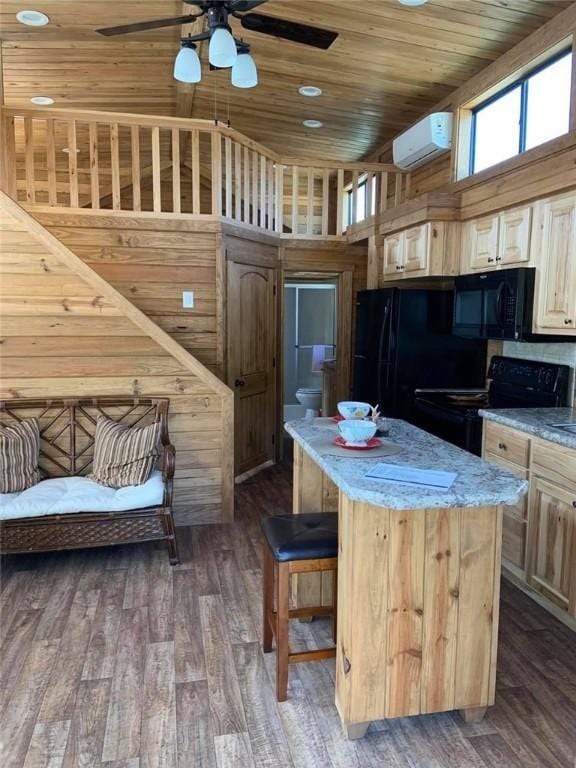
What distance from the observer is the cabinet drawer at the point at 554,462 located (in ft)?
8.23

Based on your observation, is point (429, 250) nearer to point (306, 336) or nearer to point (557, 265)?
point (557, 265)

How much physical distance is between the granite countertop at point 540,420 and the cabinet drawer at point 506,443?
0.13 ft

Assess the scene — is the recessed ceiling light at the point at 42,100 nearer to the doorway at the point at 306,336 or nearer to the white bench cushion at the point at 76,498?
the doorway at the point at 306,336

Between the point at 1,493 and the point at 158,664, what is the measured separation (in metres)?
1.57

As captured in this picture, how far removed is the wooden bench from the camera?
3.13 metres

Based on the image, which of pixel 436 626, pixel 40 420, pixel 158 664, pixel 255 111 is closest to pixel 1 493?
pixel 40 420

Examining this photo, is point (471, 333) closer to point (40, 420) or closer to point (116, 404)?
point (116, 404)

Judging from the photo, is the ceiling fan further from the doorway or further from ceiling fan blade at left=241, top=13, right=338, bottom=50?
the doorway

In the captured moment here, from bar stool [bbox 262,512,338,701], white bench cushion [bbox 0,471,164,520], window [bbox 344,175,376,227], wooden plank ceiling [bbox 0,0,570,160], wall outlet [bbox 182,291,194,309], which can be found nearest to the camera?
bar stool [bbox 262,512,338,701]

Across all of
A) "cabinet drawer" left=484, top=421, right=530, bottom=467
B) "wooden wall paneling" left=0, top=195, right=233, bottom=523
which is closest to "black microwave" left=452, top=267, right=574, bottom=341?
"cabinet drawer" left=484, top=421, right=530, bottom=467

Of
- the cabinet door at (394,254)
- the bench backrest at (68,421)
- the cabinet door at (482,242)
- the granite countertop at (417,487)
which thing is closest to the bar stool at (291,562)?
the granite countertop at (417,487)

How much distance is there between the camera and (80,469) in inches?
145

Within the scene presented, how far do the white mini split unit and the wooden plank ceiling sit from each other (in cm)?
26

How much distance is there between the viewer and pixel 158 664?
2334mm
